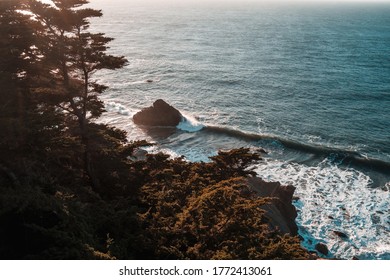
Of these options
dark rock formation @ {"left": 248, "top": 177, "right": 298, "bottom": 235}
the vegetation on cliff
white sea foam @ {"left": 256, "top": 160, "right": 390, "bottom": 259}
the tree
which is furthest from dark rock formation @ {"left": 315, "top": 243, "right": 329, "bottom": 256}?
the tree

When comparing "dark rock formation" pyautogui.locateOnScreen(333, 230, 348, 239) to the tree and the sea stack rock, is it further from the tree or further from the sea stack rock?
the sea stack rock

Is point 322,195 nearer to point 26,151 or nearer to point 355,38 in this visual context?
point 26,151

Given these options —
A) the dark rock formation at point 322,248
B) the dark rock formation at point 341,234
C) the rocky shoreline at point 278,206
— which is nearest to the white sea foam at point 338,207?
the dark rock formation at point 341,234

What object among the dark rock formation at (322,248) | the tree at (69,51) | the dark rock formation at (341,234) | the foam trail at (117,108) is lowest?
the dark rock formation at (322,248)

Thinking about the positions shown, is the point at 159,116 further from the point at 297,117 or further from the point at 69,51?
the point at 69,51

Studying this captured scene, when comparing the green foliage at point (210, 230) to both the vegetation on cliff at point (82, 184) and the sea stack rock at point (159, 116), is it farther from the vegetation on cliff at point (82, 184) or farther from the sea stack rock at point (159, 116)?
the sea stack rock at point (159, 116)

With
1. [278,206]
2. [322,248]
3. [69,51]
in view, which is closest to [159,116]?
[278,206]

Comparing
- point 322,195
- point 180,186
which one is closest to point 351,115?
point 322,195

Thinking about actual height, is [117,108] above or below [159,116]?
below
